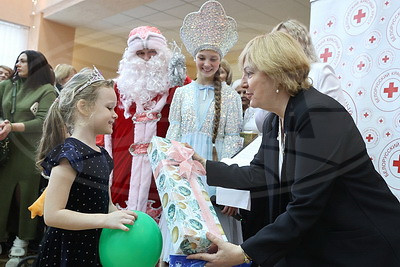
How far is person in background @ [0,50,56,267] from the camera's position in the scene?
3.07 metres

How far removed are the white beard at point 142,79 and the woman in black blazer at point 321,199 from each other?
1.66 meters

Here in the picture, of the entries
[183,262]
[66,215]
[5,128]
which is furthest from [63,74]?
[183,262]

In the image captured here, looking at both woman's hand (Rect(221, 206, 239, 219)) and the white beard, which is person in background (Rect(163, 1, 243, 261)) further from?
the white beard

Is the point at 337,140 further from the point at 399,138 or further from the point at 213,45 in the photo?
the point at 213,45

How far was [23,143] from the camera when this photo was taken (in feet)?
10.3

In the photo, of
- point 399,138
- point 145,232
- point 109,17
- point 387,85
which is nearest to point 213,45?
point 387,85

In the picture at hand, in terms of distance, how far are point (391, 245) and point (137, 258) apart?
2.61 feet

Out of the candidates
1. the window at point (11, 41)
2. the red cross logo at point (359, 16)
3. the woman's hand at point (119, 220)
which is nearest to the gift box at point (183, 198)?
the woman's hand at point (119, 220)

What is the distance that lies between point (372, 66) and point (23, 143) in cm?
257

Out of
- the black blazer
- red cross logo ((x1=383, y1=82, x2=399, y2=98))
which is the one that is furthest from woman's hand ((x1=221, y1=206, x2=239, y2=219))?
red cross logo ((x1=383, y1=82, x2=399, y2=98))

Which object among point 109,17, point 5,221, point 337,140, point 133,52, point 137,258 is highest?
point 109,17

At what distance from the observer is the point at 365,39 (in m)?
2.57

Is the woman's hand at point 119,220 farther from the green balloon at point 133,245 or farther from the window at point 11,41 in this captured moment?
the window at point 11,41

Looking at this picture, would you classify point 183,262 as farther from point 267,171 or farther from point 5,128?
point 5,128
